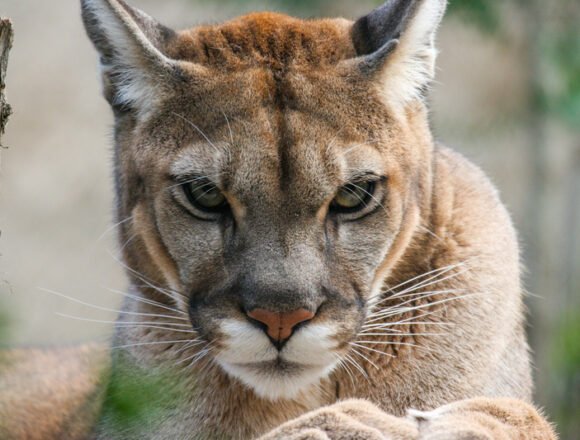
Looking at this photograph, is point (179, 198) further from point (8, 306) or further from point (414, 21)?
point (8, 306)

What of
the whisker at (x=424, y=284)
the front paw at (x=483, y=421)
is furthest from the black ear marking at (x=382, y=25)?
the front paw at (x=483, y=421)

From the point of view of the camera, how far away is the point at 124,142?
517cm

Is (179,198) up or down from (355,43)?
down

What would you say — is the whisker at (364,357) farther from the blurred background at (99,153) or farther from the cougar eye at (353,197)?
the blurred background at (99,153)

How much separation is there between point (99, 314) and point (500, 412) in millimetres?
8826

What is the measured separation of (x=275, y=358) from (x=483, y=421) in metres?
0.91

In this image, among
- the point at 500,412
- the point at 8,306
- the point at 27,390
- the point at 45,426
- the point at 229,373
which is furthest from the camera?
the point at 27,390

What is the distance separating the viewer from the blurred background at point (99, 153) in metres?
11.9

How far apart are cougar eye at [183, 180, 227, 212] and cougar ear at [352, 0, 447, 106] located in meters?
0.92

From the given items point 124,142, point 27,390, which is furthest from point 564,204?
point 124,142

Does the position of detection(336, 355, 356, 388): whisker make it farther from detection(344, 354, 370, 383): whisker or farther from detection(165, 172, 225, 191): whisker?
detection(165, 172, 225, 191): whisker

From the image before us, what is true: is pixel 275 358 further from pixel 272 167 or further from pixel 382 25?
pixel 382 25

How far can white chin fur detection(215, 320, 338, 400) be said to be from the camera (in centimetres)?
433

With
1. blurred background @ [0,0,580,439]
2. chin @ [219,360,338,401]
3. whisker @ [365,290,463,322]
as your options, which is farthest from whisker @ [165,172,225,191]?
blurred background @ [0,0,580,439]
